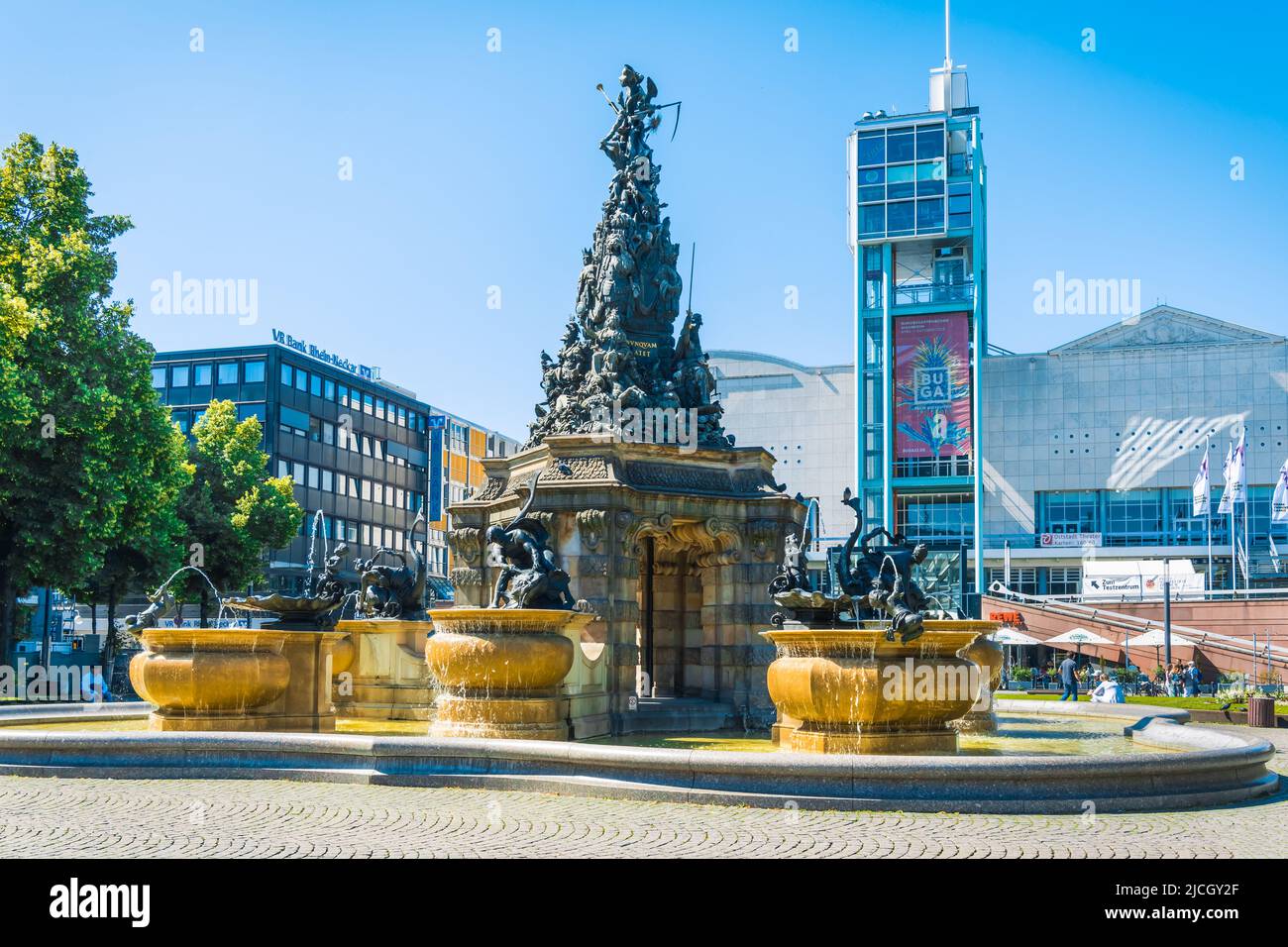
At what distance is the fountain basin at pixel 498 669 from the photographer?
15.4m

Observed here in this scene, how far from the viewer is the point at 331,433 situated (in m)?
86.9

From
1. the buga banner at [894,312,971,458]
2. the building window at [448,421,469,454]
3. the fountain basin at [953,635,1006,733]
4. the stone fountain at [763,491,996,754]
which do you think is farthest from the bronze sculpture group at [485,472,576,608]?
the building window at [448,421,469,454]

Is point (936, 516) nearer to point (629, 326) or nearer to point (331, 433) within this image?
point (331, 433)

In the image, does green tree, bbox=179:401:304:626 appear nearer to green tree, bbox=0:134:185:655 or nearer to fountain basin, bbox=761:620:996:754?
green tree, bbox=0:134:185:655

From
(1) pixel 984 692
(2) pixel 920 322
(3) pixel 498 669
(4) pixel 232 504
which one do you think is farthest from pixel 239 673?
(2) pixel 920 322

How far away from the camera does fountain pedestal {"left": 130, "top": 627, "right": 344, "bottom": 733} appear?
50.1ft

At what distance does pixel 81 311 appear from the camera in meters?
31.2

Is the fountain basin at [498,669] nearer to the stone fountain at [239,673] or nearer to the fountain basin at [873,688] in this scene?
the stone fountain at [239,673]

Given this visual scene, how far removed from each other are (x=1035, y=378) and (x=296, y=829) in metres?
98.0

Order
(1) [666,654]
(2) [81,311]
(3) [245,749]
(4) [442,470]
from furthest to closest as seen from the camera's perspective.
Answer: (4) [442,470]
(2) [81,311]
(1) [666,654]
(3) [245,749]

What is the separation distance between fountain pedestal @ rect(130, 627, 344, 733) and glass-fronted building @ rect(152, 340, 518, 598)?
53481 millimetres

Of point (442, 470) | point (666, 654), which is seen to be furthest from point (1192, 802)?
point (442, 470)
